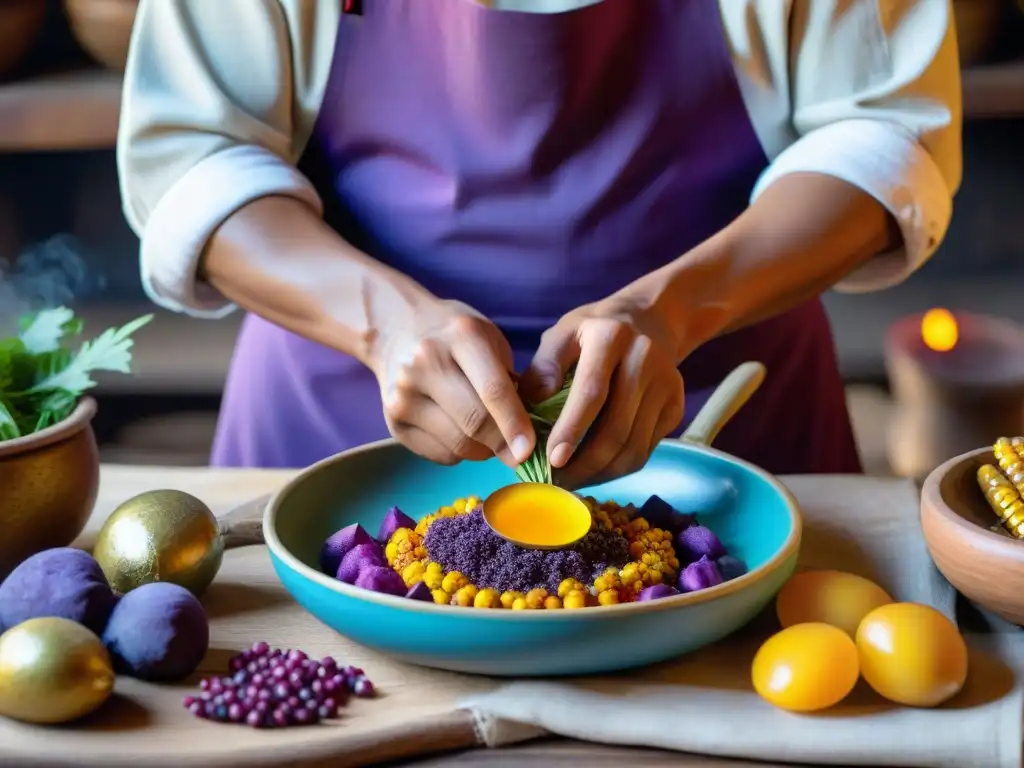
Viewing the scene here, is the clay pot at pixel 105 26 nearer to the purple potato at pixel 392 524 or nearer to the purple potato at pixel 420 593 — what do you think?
the purple potato at pixel 392 524

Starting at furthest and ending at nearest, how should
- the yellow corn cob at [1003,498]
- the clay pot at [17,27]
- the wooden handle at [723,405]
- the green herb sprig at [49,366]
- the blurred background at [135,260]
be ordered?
1. the blurred background at [135,260]
2. the clay pot at [17,27]
3. the wooden handle at [723,405]
4. the green herb sprig at [49,366]
5. the yellow corn cob at [1003,498]

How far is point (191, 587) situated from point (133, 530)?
0.05 metres

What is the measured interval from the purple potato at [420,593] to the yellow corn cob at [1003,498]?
1.13 ft

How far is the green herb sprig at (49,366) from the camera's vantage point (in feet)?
2.65

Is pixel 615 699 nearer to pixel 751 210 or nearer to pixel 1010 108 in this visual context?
pixel 751 210

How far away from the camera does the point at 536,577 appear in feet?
Result: 2.32

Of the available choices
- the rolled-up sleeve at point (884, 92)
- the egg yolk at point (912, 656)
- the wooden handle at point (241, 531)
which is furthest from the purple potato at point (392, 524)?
the rolled-up sleeve at point (884, 92)

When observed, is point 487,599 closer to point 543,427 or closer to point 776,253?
point 543,427

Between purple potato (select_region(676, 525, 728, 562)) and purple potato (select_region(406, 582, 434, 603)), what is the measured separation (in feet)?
0.60

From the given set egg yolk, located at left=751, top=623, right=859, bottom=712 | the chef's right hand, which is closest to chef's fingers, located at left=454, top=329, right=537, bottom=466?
the chef's right hand

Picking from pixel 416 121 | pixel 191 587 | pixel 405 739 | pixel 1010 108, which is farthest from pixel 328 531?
pixel 1010 108

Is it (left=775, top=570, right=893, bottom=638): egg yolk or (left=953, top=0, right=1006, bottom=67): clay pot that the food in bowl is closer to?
(left=775, top=570, right=893, bottom=638): egg yolk

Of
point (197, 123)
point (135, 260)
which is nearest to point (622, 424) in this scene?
point (197, 123)

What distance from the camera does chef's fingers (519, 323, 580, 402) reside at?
31.1 inches
